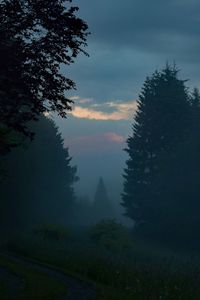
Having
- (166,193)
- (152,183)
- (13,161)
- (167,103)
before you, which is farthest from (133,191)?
(13,161)

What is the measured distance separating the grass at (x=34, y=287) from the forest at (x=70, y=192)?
0.04 metres

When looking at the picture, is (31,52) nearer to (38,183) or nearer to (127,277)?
(127,277)

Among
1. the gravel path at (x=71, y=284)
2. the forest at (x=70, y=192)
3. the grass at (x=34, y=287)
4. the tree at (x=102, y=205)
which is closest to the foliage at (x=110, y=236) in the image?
the forest at (x=70, y=192)

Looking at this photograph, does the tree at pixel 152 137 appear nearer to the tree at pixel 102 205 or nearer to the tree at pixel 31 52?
the tree at pixel 31 52

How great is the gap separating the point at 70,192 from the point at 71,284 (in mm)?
80910

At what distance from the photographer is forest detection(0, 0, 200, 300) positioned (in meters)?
17.7

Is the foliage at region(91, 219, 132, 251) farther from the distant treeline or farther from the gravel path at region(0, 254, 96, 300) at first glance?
the gravel path at region(0, 254, 96, 300)

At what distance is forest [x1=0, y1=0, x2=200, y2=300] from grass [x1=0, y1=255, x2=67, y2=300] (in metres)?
0.04

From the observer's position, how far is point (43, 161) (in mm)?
79938

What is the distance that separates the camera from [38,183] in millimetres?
74625

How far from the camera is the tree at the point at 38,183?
56.3 metres

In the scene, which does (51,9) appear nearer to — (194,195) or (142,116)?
(194,195)

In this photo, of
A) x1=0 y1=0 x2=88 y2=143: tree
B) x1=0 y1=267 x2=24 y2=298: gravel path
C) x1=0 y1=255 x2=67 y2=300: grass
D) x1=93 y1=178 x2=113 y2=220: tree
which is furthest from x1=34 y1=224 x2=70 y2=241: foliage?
x1=93 y1=178 x2=113 y2=220: tree

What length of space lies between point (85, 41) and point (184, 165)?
44.4 metres
